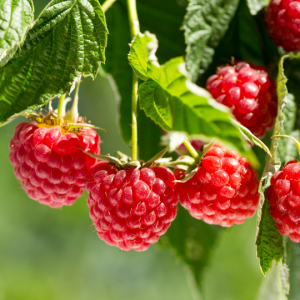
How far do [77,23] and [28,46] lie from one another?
9 cm

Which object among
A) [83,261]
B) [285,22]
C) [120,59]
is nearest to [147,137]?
[120,59]

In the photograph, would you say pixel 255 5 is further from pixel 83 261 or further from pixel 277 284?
pixel 83 261

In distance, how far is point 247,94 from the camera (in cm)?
72

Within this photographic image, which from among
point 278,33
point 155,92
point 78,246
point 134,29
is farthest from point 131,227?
point 78,246

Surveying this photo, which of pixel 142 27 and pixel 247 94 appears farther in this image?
pixel 142 27

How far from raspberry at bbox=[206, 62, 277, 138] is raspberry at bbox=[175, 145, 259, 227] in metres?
0.10

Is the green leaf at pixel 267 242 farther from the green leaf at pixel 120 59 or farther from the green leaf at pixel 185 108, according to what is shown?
the green leaf at pixel 120 59

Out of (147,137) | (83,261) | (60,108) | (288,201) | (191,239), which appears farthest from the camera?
(83,261)

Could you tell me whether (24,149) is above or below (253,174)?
above

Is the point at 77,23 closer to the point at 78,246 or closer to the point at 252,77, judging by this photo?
the point at 252,77

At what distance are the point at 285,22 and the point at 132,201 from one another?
0.48m

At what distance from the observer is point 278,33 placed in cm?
77

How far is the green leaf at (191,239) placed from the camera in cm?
106

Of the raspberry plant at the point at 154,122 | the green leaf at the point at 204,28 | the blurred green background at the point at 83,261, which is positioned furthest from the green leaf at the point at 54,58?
the blurred green background at the point at 83,261
